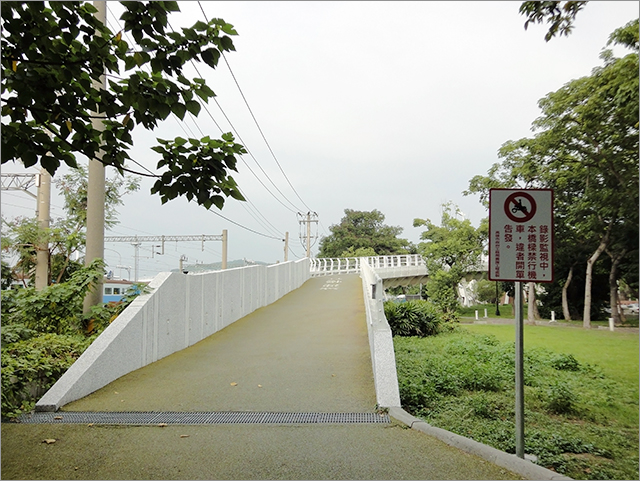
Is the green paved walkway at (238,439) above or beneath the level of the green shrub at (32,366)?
beneath

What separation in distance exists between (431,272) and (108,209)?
659 inches

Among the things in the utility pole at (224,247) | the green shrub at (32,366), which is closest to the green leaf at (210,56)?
the green shrub at (32,366)

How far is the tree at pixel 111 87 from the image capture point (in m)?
3.79

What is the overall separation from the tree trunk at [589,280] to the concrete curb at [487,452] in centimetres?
417

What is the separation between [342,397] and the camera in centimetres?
657

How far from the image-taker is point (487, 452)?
14.4ft

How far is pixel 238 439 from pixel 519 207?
361cm

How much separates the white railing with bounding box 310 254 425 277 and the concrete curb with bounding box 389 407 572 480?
31.5 meters

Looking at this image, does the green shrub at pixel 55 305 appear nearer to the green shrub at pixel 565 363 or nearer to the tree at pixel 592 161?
the tree at pixel 592 161

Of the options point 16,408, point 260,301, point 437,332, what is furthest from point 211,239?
point 16,408

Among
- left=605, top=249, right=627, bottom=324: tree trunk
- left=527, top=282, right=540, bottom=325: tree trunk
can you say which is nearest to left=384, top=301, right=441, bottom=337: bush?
left=527, top=282, right=540, bottom=325: tree trunk

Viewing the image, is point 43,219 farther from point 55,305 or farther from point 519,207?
point 519,207

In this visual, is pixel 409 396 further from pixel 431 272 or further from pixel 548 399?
pixel 431 272

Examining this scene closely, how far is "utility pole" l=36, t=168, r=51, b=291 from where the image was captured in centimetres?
1322
